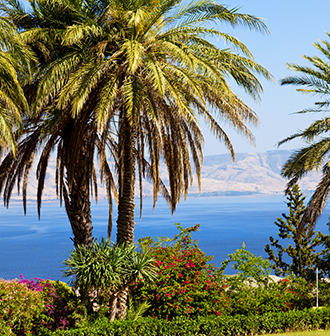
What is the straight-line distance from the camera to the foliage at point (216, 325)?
10.2 meters

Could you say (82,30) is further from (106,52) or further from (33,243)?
(33,243)

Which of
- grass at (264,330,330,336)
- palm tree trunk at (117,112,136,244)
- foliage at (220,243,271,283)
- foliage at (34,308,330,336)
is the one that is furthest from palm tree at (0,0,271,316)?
grass at (264,330,330,336)

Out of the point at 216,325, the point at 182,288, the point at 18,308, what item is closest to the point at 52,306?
the point at 18,308

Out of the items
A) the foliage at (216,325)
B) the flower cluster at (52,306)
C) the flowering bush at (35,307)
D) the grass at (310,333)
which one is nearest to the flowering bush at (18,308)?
the flowering bush at (35,307)

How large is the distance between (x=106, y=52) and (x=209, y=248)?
94.1 meters

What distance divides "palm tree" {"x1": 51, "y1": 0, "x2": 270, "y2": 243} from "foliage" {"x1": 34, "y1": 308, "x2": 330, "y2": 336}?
2679 mm

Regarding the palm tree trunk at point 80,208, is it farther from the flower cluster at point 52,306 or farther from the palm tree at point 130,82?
the flower cluster at point 52,306

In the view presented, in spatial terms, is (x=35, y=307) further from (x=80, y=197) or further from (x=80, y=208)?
(x=80, y=197)

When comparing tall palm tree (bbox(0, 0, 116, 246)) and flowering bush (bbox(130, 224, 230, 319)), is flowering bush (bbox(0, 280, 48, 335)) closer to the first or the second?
flowering bush (bbox(130, 224, 230, 319))

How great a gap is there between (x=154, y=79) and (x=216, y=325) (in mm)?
6957

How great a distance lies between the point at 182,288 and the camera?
37.2 ft

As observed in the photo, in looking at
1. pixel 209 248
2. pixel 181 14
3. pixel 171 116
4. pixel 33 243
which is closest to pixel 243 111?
pixel 171 116

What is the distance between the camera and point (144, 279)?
1123 cm

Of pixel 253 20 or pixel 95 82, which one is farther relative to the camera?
pixel 253 20
